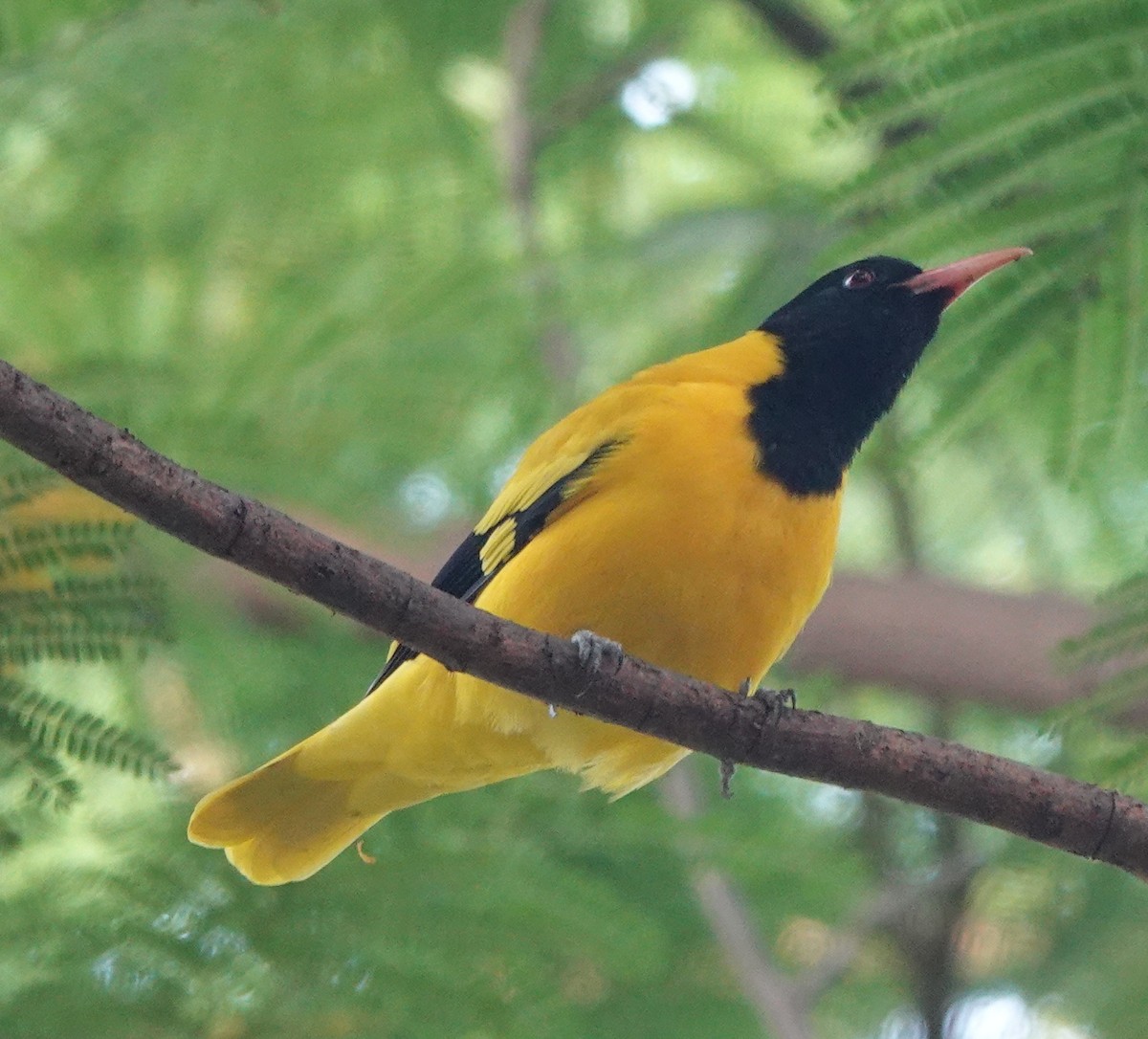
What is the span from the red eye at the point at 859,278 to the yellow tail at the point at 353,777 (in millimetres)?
1735

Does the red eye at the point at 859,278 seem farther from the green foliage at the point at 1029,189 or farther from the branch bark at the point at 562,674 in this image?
the branch bark at the point at 562,674

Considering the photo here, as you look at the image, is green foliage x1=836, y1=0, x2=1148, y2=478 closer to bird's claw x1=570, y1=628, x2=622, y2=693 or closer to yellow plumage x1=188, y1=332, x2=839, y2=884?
yellow plumage x1=188, y1=332, x2=839, y2=884

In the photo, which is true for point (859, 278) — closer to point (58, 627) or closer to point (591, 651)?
point (591, 651)

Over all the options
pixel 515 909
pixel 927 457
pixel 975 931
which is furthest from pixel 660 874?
pixel 927 457

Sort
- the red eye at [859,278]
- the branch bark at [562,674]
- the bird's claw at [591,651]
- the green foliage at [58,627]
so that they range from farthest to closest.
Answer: the red eye at [859,278], the green foliage at [58,627], the bird's claw at [591,651], the branch bark at [562,674]

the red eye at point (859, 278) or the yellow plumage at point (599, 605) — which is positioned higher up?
the red eye at point (859, 278)

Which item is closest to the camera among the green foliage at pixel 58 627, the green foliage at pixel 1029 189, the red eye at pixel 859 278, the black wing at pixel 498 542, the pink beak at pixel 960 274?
the green foliage at pixel 58 627

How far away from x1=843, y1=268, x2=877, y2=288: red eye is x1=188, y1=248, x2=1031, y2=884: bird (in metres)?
0.15

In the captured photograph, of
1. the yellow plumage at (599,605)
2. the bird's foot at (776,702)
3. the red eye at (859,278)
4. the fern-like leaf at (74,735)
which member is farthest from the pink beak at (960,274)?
the fern-like leaf at (74,735)

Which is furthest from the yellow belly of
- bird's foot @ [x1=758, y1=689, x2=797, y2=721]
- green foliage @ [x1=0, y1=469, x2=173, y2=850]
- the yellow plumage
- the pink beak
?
green foliage @ [x1=0, y1=469, x2=173, y2=850]

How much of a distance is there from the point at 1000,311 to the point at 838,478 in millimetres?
569

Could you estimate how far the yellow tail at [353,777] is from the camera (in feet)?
13.3

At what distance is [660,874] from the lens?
234 inches

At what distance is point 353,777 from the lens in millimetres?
4277
